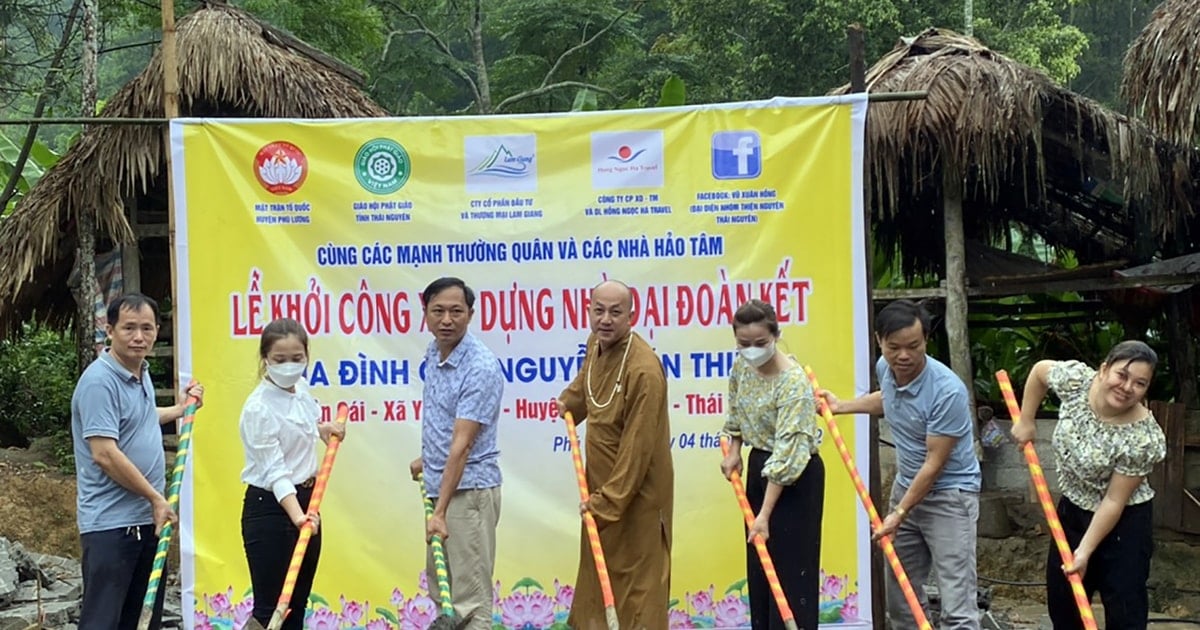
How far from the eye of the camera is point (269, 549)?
4094 millimetres

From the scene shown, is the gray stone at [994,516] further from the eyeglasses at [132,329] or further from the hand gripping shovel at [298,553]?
the eyeglasses at [132,329]

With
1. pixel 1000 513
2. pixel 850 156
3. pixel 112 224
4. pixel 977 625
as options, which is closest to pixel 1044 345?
pixel 1000 513

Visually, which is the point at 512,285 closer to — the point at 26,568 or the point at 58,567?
the point at 26,568

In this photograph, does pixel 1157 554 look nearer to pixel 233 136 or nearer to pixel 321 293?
pixel 321 293

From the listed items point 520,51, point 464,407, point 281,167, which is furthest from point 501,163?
point 520,51

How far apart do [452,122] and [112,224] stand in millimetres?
2718

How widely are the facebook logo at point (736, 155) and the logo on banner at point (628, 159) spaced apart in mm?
243

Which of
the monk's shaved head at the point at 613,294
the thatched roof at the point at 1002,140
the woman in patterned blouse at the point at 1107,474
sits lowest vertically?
the woman in patterned blouse at the point at 1107,474

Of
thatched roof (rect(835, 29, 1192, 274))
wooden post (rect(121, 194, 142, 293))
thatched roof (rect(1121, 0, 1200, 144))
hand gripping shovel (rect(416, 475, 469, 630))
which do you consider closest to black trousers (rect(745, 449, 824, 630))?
hand gripping shovel (rect(416, 475, 469, 630))

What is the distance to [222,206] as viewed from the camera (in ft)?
16.9

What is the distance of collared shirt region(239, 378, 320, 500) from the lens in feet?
13.2

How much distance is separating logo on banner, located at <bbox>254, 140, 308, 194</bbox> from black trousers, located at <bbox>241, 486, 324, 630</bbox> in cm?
158

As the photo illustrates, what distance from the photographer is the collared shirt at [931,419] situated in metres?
4.10

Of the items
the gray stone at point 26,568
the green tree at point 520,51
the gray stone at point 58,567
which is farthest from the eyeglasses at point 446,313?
the green tree at point 520,51
